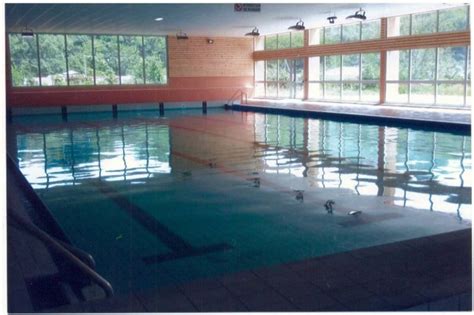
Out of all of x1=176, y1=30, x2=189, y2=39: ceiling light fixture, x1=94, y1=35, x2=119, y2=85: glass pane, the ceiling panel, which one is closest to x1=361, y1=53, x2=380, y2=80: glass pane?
the ceiling panel

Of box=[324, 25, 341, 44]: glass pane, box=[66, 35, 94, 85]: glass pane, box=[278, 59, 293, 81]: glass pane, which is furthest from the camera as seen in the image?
box=[278, 59, 293, 81]: glass pane

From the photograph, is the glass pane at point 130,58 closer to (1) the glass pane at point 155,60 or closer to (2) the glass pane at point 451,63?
(1) the glass pane at point 155,60

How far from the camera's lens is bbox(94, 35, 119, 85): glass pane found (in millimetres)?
21391

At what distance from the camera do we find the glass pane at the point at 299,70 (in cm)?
2216

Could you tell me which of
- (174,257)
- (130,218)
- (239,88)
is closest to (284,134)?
(130,218)

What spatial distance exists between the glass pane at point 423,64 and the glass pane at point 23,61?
13.5 metres

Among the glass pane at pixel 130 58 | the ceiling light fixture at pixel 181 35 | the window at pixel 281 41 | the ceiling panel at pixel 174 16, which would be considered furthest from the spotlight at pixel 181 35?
the window at pixel 281 41

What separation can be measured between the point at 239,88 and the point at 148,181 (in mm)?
16796

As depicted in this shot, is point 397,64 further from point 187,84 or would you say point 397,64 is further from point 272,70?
point 187,84

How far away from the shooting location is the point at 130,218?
567 cm

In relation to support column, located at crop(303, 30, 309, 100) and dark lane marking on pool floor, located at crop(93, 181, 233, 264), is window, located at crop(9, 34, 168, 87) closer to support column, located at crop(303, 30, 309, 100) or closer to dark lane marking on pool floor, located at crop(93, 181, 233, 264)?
support column, located at crop(303, 30, 309, 100)

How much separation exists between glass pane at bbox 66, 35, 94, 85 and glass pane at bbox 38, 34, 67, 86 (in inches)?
10.4

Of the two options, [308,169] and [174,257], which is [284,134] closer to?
[308,169]

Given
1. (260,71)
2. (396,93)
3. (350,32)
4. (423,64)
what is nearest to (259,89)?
(260,71)
